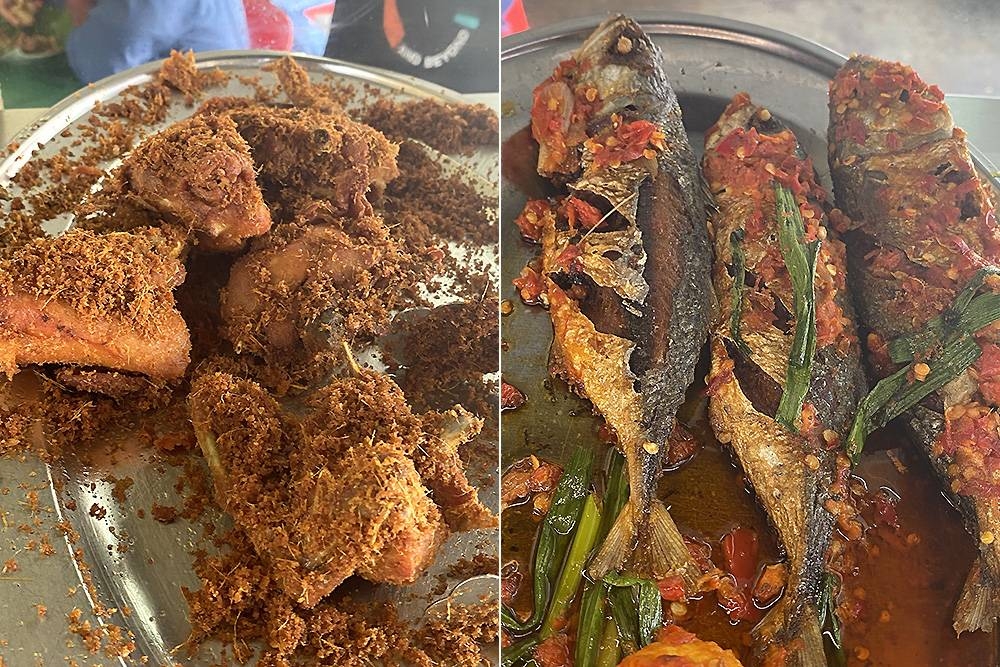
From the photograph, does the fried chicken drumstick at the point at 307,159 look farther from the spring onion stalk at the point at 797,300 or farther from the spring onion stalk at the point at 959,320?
the spring onion stalk at the point at 959,320

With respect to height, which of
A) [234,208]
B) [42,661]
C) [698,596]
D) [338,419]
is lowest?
[42,661]

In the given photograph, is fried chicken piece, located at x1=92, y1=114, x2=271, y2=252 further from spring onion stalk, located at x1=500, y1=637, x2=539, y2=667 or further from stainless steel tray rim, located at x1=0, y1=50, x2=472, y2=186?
spring onion stalk, located at x1=500, y1=637, x2=539, y2=667

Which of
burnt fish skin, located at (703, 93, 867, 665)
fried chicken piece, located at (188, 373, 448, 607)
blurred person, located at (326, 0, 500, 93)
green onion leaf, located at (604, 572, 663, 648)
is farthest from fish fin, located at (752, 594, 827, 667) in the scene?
blurred person, located at (326, 0, 500, 93)

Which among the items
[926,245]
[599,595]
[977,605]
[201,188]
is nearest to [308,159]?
[201,188]

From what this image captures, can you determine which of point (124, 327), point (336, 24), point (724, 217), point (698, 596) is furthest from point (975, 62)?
point (124, 327)

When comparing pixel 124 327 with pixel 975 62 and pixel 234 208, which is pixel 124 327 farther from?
pixel 975 62
